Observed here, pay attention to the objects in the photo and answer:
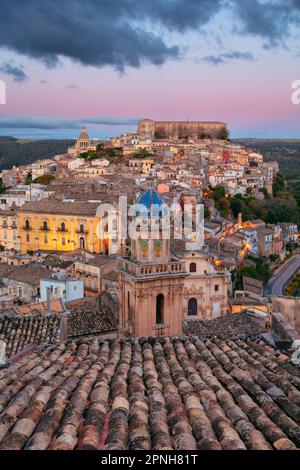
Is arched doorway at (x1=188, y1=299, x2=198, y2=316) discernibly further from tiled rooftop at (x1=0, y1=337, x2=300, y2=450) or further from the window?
tiled rooftop at (x1=0, y1=337, x2=300, y2=450)

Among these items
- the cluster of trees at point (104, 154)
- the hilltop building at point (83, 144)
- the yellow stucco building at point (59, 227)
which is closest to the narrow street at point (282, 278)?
the yellow stucco building at point (59, 227)

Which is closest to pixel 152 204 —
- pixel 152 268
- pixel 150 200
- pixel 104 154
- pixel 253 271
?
pixel 150 200

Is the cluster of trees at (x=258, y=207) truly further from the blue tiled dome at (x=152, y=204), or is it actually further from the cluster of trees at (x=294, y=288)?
the blue tiled dome at (x=152, y=204)

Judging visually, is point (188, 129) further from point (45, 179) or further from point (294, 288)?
point (294, 288)

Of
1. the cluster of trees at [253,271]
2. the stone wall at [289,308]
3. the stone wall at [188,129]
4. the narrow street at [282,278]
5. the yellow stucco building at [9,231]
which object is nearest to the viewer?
the stone wall at [289,308]

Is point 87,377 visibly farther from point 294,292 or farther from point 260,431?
point 294,292
